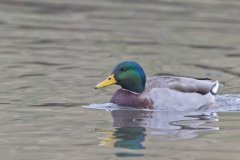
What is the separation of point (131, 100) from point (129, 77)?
343mm

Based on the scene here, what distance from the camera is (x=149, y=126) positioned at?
13.8m

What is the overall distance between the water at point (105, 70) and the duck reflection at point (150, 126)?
0.01 metres

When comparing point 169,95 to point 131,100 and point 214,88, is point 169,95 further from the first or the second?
point 214,88

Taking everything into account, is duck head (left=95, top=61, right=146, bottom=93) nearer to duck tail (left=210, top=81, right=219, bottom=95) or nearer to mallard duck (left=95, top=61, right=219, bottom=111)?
mallard duck (left=95, top=61, right=219, bottom=111)

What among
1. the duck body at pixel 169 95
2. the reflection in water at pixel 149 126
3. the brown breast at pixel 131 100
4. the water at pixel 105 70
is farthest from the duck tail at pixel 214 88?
the brown breast at pixel 131 100

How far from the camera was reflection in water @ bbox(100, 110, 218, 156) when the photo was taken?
12.7 metres

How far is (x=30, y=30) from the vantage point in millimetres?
21938

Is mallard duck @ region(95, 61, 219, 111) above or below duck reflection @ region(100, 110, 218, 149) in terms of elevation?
above

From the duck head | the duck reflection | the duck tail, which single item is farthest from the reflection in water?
the duck tail

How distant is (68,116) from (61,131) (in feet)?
3.60

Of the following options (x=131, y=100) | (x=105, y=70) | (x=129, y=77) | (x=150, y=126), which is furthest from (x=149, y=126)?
(x=105, y=70)

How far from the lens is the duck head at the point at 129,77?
1520 cm

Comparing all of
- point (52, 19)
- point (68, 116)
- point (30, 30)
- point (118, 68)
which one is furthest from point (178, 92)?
point (52, 19)

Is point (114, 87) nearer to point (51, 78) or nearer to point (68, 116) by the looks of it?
point (51, 78)
